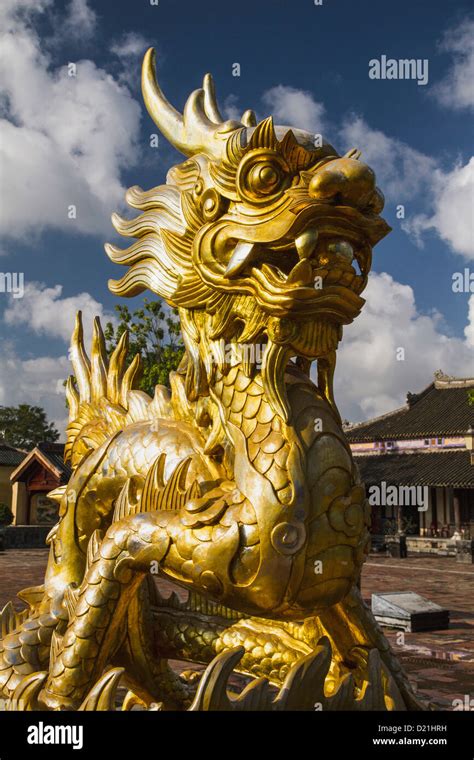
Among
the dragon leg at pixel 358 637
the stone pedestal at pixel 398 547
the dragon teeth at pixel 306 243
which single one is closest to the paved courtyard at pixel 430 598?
the stone pedestal at pixel 398 547

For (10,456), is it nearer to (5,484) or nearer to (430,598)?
(5,484)

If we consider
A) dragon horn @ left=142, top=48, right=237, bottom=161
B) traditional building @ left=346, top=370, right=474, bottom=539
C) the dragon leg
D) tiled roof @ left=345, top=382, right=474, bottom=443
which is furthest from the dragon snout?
tiled roof @ left=345, top=382, right=474, bottom=443

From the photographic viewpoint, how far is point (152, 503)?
2.41m

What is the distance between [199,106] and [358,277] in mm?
933

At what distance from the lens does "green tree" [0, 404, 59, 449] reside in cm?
4028

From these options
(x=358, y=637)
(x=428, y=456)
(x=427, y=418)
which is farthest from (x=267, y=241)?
(x=427, y=418)

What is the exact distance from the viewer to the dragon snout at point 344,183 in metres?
2.07

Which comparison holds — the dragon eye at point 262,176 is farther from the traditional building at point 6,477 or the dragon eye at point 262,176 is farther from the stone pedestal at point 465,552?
the traditional building at point 6,477

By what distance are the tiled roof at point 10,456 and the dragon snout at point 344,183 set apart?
91.3ft

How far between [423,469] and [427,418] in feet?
8.37

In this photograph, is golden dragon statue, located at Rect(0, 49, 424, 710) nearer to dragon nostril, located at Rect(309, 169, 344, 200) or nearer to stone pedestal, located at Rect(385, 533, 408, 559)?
dragon nostril, located at Rect(309, 169, 344, 200)

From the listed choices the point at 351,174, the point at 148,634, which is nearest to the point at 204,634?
the point at 148,634

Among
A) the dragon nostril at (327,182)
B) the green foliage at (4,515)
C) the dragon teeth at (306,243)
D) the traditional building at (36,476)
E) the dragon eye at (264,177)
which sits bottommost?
the green foliage at (4,515)

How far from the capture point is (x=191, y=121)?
2.49 meters
